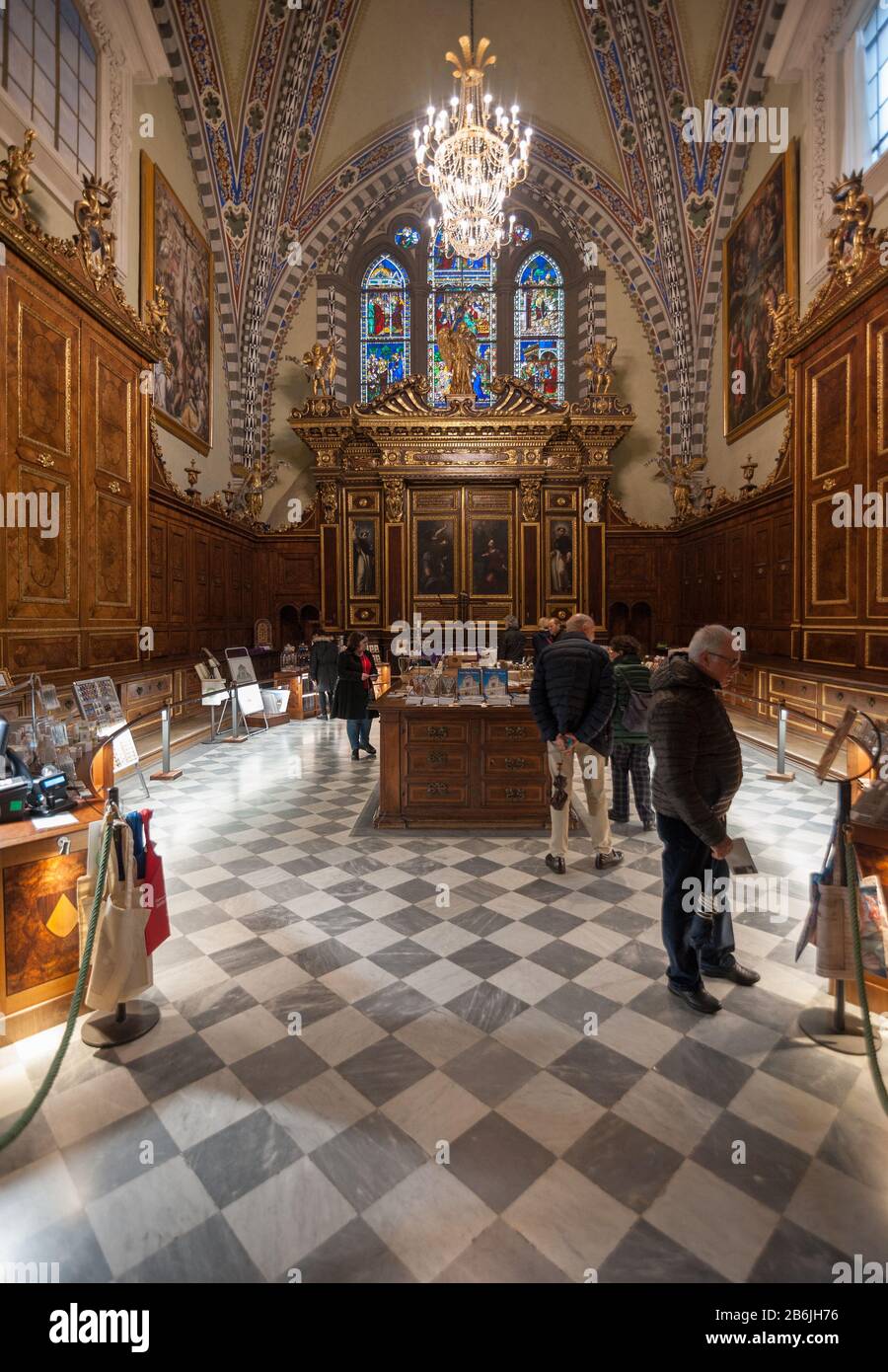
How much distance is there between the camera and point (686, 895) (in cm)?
275

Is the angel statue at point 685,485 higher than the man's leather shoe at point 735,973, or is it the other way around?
the angel statue at point 685,485

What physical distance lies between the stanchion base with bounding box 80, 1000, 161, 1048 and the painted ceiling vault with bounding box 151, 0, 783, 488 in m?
14.6

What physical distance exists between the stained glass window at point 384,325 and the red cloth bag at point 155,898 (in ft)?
53.1

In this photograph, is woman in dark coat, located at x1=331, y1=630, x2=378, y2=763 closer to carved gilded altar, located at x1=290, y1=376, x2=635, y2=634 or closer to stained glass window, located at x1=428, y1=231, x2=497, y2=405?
carved gilded altar, located at x1=290, y1=376, x2=635, y2=634

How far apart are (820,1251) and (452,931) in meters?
2.07

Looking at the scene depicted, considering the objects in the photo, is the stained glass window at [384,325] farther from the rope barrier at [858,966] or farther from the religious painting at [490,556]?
the rope barrier at [858,966]

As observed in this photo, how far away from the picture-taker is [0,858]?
2510mm

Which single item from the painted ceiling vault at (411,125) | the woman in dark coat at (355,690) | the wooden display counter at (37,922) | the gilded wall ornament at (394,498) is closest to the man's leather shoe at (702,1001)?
the wooden display counter at (37,922)

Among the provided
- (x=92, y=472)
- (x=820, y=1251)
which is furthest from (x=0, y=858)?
(x=92, y=472)

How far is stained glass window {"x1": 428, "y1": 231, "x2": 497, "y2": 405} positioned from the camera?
16.3 metres

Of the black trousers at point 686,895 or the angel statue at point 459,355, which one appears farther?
the angel statue at point 459,355

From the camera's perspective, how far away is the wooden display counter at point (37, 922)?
101 inches
